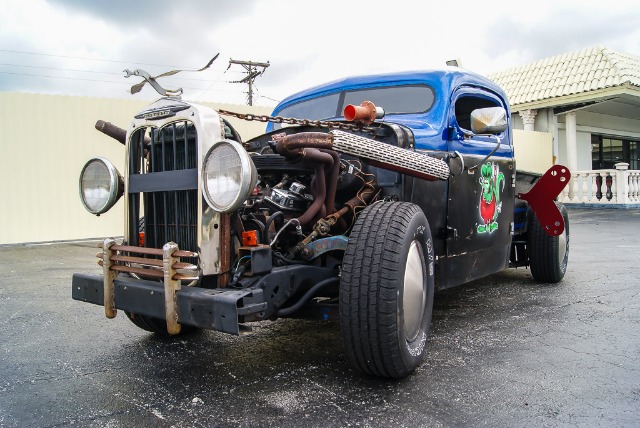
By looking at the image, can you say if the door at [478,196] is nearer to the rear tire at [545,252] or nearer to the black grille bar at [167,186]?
the rear tire at [545,252]

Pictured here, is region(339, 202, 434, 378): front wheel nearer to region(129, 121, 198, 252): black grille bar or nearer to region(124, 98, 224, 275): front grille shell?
region(124, 98, 224, 275): front grille shell

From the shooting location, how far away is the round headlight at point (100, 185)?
3.39 m

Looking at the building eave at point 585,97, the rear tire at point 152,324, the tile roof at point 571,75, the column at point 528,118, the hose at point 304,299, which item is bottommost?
the rear tire at point 152,324

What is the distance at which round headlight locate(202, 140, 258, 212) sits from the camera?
8.75 ft

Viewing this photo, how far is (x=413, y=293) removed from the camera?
314 centimetres

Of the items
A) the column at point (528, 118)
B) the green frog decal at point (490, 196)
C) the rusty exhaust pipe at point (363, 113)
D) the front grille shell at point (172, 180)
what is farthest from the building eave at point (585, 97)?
the front grille shell at point (172, 180)

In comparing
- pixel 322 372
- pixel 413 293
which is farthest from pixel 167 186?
pixel 413 293

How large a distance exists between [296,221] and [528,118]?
58.0 feet

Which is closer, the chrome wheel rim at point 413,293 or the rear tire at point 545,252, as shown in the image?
the chrome wheel rim at point 413,293

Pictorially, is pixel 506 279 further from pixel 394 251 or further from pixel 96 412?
pixel 96 412

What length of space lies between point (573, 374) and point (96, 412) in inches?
99.7

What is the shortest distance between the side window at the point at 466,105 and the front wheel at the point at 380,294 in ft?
6.03

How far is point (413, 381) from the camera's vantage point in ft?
10.1

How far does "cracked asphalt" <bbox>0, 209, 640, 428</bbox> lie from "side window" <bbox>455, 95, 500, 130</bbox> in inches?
63.0
